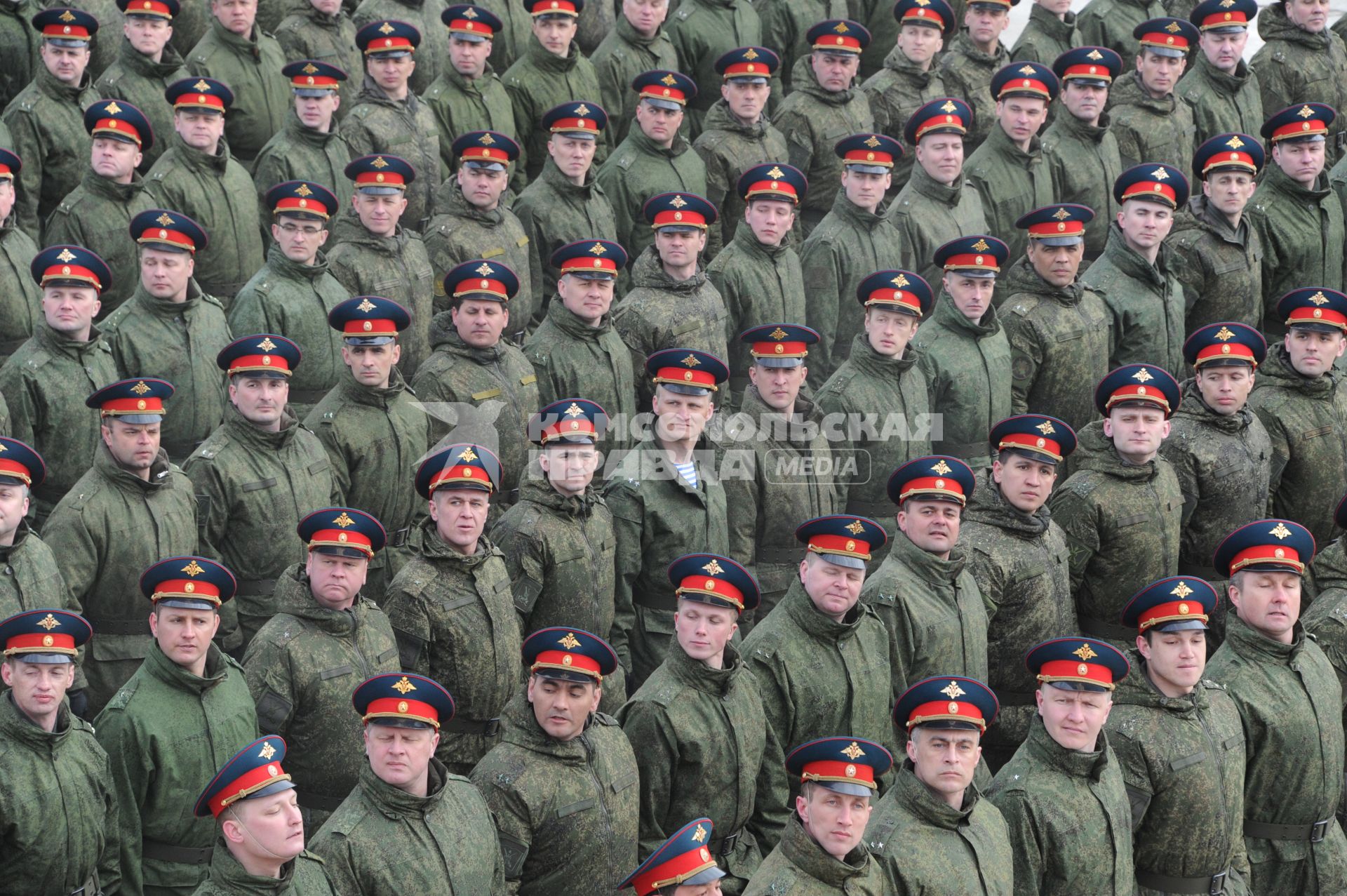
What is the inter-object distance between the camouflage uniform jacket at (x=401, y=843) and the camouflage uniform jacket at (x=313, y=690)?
3.17 feet

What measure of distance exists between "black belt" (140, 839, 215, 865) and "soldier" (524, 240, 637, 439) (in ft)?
12.7

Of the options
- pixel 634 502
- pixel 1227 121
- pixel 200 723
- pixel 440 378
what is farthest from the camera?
pixel 1227 121

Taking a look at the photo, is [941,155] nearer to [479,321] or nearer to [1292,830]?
[479,321]

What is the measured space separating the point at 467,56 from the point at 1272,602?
23.1ft

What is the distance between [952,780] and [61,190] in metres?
7.89

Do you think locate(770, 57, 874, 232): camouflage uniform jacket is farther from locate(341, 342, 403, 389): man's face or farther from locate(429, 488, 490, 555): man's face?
locate(429, 488, 490, 555): man's face

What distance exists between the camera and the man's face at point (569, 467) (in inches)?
417

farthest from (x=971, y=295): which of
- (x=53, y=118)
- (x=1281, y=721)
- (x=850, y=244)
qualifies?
(x=53, y=118)

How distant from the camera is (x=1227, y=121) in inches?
615

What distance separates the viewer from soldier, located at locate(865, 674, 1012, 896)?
8.72 meters

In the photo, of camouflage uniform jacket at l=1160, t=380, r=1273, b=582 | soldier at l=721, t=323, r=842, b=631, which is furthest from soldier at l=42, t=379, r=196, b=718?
camouflage uniform jacket at l=1160, t=380, r=1273, b=582

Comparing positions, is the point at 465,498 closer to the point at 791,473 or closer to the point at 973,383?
the point at 791,473

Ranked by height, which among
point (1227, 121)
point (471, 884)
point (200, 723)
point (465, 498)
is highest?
point (1227, 121)

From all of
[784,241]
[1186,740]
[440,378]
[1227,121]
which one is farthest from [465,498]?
[1227,121]
